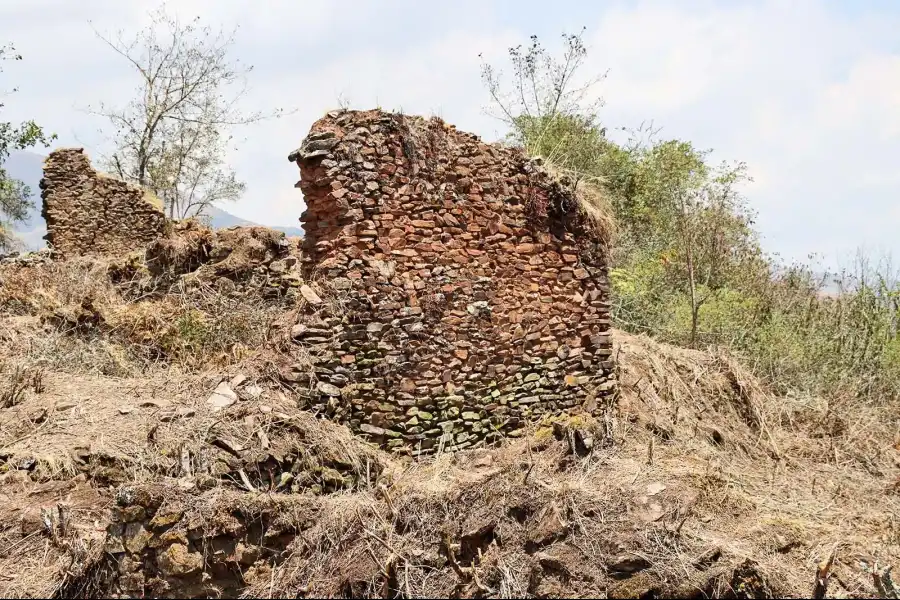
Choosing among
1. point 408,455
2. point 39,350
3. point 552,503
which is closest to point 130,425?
point 408,455

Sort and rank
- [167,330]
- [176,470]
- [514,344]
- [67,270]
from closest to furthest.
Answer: [176,470] < [514,344] < [167,330] < [67,270]

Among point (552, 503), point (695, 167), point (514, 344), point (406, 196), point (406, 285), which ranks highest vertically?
point (695, 167)

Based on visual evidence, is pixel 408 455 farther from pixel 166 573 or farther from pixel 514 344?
pixel 166 573

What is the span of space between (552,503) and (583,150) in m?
15.2

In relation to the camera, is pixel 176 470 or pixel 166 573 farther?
pixel 176 470

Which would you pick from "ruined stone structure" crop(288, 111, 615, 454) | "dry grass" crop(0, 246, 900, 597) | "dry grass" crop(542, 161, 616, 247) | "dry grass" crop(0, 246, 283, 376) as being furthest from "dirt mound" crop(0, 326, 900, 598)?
"dry grass" crop(542, 161, 616, 247)

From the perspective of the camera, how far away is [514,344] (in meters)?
7.11

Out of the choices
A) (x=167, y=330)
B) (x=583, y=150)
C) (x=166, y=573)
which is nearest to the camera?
(x=166, y=573)

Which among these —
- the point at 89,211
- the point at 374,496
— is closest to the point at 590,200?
the point at 374,496

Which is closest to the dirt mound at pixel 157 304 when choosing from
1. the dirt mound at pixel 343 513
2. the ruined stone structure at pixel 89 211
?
the dirt mound at pixel 343 513

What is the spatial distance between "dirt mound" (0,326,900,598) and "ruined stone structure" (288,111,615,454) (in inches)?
16.8

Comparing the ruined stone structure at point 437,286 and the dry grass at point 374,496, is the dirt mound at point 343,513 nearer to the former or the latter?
the dry grass at point 374,496

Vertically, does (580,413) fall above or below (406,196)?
below

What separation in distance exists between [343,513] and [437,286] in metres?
2.51
